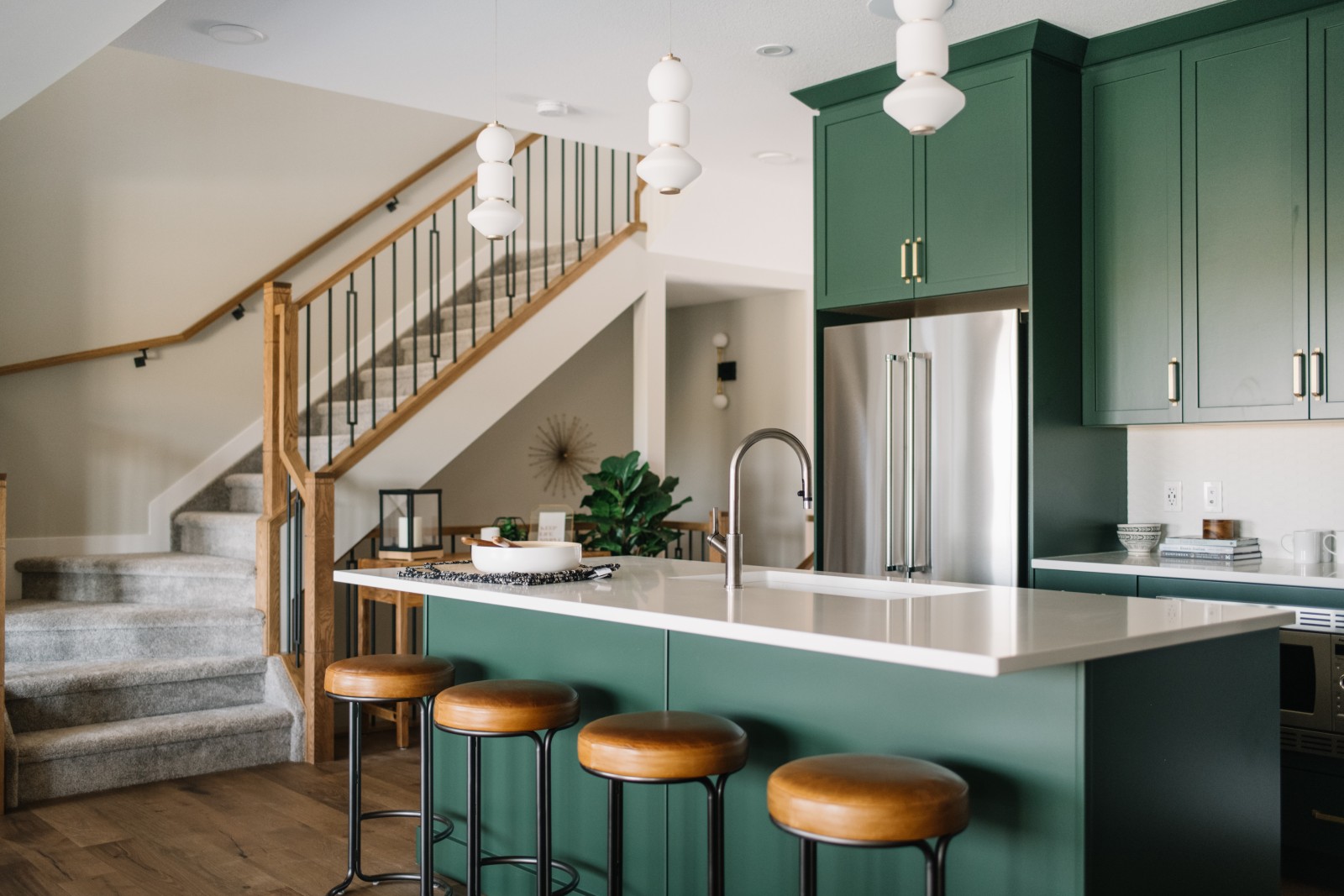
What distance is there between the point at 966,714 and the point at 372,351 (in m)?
4.74

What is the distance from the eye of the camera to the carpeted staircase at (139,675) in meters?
4.30

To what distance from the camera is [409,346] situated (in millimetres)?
6766

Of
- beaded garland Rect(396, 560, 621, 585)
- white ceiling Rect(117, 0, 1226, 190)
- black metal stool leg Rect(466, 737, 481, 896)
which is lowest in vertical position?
black metal stool leg Rect(466, 737, 481, 896)

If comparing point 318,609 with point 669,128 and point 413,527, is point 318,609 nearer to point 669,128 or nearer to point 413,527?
point 413,527

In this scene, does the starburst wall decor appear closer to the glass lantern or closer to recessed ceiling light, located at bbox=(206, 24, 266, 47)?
the glass lantern

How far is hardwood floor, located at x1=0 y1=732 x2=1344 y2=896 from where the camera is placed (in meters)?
3.34

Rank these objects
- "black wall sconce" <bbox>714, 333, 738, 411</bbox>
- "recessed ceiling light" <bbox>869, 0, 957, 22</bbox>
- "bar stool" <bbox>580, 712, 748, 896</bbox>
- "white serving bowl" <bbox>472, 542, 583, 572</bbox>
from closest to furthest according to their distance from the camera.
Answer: "bar stool" <bbox>580, 712, 748, 896</bbox> → "white serving bowl" <bbox>472, 542, 583, 572</bbox> → "recessed ceiling light" <bbox>869, 0, 957, 22</bbox> → "black wall sconce" <bbox>714, 333, 738, 411</bbox>

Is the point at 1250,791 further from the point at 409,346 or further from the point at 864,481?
the point at 409,346

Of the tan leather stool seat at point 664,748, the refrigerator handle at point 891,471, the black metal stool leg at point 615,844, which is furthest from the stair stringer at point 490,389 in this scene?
the tan leather stool seat at point 664,748

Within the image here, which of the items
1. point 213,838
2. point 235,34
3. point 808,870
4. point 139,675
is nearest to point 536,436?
point 139,675

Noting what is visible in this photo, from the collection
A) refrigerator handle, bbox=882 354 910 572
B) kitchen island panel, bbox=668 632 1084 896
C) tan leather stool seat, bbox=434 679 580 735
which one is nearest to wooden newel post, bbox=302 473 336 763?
tan leather stool seat, bbox=434 679 580 735

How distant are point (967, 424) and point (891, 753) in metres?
1.94

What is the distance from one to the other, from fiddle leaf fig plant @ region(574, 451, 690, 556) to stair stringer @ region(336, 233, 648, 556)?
2.11ft

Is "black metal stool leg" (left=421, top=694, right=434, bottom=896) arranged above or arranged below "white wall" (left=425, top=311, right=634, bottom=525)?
below
